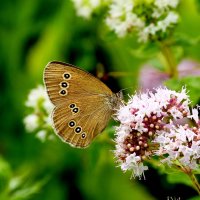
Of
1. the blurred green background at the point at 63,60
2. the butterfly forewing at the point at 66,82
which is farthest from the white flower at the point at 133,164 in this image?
the blurred green background at the point at 63,60

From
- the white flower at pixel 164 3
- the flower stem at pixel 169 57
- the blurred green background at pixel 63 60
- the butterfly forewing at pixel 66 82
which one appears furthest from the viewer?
the blurred green background at pixel 63 60

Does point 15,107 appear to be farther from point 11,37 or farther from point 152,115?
point 152,115

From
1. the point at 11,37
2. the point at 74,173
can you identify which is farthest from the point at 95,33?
the point at 74,173

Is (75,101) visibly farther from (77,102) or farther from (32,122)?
(32,122)

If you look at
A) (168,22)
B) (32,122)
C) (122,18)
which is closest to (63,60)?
(32,122)

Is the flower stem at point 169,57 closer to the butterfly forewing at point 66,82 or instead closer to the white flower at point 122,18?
the white flower at point 122,18

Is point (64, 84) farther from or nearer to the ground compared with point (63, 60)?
nearer to the ground
